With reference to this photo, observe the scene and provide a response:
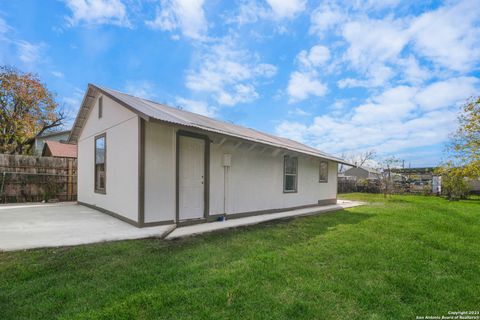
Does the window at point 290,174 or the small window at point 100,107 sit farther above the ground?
the small window at point 100,107

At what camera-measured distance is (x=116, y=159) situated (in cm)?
638

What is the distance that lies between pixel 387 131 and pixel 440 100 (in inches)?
457

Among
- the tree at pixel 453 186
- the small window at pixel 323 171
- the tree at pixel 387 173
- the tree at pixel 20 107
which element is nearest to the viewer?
the small window at pixel 323 171

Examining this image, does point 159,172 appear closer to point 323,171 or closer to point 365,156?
point 323,171

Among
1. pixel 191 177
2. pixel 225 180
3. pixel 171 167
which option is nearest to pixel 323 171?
pixel 225 180

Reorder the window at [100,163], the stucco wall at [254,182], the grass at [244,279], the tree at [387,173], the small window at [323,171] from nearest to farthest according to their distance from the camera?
the grass at [244,279], the stucco wall at [254,182], the window at [100,163], the small window at [323,171], the tree at [387,173]

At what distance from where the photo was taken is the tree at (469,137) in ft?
24.2

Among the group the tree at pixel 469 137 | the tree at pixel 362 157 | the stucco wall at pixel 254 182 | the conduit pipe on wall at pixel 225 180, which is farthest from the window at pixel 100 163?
the tree at pixel 362 157

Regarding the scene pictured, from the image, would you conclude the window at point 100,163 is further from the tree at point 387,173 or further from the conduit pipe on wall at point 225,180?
the tree at point 387,173

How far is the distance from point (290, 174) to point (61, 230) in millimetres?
6704

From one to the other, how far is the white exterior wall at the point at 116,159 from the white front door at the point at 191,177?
0.98 m

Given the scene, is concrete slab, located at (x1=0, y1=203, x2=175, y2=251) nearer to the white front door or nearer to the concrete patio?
the concrete patio

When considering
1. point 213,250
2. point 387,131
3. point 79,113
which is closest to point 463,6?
point 213,250

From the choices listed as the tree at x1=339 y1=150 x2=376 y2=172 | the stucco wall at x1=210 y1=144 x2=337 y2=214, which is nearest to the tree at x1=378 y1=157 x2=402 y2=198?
the stucco wall at x1=210 y1=144 x2=337 y2=214
